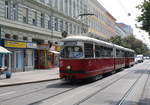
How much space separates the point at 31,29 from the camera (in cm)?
3322

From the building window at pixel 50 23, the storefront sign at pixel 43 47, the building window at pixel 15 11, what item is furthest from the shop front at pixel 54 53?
the building window at pixel 15 11

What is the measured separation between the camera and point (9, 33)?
28.8 metres

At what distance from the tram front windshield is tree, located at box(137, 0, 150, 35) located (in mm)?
18678

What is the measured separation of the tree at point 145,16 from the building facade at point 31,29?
40.3 ft

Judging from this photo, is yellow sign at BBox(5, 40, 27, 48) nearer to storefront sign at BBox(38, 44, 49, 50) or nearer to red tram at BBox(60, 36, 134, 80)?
storefront sign at BBox(38, 44, 49, 50)

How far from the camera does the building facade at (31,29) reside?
2883cm

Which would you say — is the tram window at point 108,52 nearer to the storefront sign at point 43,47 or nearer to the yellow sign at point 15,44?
the yellow sign at point 15,44

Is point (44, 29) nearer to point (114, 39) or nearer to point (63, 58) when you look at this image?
point (63, 58)

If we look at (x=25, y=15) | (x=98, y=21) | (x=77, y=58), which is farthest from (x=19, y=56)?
(x=98, y=21)

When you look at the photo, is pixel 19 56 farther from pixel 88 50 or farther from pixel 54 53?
pixel 88 50

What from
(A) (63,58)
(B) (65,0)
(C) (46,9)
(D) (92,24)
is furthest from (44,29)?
(D) (92,24)

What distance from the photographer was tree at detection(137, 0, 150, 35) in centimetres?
3359

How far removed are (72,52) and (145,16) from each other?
20061mm

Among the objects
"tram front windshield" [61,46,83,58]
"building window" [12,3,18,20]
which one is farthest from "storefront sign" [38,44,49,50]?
"tram front windshield" [61,46,83,58]
